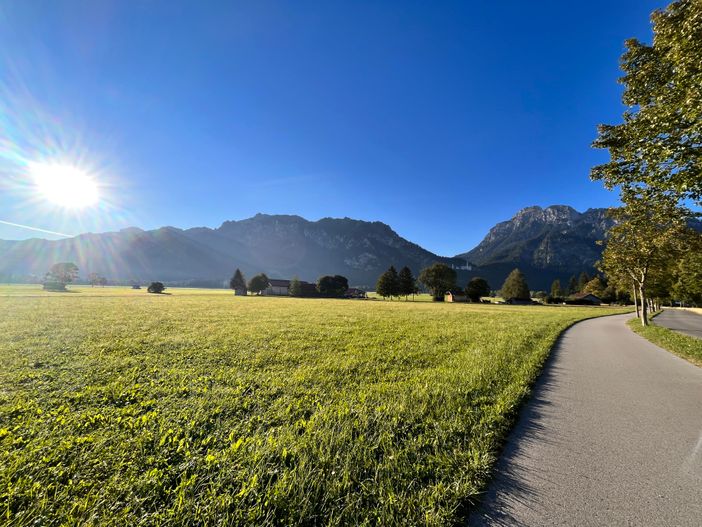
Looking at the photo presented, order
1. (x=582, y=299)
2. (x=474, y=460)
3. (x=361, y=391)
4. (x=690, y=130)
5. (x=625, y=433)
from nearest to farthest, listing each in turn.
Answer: (x=474, y=460)
(x=625, y=433)
(x=361, y=391)
(x=690, y=130)
(x=582, y=299)

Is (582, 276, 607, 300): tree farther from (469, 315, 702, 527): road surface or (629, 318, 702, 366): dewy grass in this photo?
(469, 315, 702, 527): road surface

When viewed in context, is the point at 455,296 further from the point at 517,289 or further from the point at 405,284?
the point at 517,289

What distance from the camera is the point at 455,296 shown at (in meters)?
94.8

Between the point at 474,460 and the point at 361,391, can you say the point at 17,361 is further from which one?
the point at 474,460

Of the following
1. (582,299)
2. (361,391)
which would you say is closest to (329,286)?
(582,299)

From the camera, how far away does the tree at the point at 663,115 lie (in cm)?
756

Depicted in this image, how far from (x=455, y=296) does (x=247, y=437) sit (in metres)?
98.7

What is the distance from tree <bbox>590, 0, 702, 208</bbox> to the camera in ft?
24.8

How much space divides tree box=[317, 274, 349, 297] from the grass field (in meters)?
90.6

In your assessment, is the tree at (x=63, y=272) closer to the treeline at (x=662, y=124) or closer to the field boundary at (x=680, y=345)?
the treeline at (x=662, y=124)

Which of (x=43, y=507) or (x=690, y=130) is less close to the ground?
(x=690, y=130)

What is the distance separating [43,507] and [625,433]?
7.95m

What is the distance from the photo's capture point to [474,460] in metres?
3.64

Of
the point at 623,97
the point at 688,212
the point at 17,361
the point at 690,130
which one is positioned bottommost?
the point at 17,361
